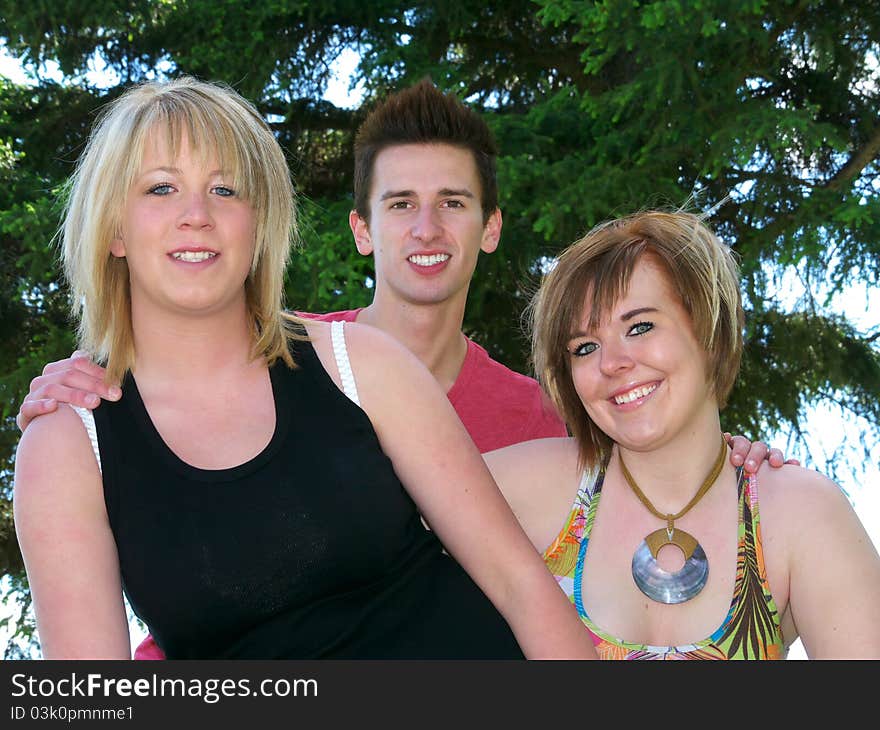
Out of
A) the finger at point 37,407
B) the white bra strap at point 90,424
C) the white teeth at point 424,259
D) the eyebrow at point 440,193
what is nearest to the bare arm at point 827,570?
the white bra strap at point 90,424

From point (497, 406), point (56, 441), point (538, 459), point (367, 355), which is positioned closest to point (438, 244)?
point (497, 406)

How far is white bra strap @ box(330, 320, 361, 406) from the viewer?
2.13 meters

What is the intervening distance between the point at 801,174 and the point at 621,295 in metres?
5.49

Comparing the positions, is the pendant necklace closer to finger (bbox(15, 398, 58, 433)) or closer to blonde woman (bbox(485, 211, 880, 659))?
blonde woman (bbox(485, 211, 880, 659))

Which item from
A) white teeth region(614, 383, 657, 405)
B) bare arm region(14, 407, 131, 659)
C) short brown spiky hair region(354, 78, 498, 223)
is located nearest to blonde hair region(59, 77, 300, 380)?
bare arm region(14, 407, 131, 659)

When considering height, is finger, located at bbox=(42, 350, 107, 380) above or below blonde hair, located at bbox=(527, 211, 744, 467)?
below

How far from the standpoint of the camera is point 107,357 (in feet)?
7.17

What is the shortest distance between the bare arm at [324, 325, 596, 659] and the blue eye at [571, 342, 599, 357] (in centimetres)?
52

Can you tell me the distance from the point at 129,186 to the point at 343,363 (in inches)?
21.1

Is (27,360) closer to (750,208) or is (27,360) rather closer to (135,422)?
(750,208)

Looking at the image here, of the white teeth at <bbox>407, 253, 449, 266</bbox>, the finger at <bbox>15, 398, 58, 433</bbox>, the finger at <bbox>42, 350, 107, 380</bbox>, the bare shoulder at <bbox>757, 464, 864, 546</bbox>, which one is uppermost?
the white teeth at <bbox>407, 253, 449, 266</bbox>

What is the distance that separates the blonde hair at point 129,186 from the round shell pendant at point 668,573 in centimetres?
91

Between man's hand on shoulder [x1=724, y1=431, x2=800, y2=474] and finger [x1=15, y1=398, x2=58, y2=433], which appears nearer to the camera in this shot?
finger [x1=15, y1=398, x2=58, y2=433]

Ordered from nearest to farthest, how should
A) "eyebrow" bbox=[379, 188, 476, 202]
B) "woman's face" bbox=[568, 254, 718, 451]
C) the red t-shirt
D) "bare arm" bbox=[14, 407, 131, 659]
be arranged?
1. "bare arm" bbox=[14, 407, 131, 659]
2. "woman's face" bbox=[568, 254, 718, 451]
3. the red t-shirt
4. "eyebrow" bbox=[379, 188, 476, 202]
